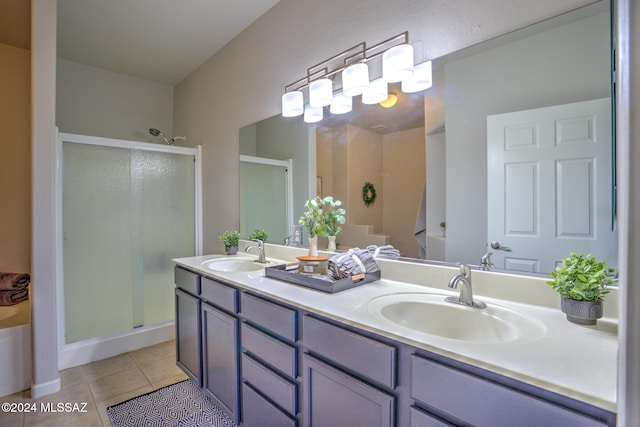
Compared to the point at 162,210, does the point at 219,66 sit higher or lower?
higher

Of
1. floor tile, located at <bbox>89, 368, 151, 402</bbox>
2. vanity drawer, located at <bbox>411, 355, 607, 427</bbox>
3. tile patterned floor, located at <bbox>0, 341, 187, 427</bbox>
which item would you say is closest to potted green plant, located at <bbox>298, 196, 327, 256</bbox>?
vanity drawer, located at <bbox>411, 355, 607, 427</bbox>

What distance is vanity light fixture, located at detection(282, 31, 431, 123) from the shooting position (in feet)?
4.74

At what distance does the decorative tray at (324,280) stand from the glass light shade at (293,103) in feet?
3.33

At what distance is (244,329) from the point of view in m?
1.49

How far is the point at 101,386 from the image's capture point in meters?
2.13

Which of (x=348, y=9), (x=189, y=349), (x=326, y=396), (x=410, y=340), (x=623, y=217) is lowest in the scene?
(x=189, y=349)

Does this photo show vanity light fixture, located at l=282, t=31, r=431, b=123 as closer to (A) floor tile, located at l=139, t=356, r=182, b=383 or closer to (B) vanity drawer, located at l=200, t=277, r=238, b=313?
(B) vanity drawer, located at l=200, t=277, r=238, b=313

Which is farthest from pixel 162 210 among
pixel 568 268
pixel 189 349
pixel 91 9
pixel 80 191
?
pixel 568 268

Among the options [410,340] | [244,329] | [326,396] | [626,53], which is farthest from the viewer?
[244,329]

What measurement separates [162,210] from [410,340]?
2.65 meters

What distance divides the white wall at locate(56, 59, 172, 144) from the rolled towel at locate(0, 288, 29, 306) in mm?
1500

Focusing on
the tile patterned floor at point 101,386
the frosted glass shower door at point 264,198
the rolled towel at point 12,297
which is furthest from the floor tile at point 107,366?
the frosted glass shower door at point 264,198

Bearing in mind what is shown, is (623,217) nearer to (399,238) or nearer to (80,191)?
(399,238)

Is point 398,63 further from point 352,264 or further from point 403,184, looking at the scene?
point 352,264
